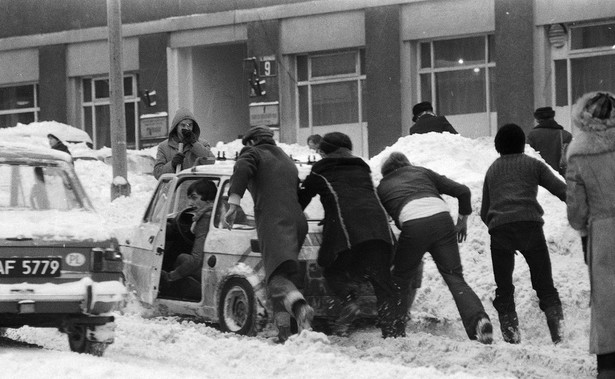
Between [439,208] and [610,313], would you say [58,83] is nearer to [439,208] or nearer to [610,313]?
[439,208]

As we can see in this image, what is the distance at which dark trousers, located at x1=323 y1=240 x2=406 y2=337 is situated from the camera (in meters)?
11.2

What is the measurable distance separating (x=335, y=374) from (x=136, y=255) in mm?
4467

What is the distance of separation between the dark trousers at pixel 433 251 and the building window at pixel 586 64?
651 inches

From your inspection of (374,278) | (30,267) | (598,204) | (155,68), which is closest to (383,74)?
(155,68)

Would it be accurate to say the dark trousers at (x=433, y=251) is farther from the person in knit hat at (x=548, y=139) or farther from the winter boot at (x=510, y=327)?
the person in knit hat at (x=548, y=139)

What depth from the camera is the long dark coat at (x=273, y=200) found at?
10828mm

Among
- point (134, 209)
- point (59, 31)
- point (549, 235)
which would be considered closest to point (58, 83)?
point (59, 31)

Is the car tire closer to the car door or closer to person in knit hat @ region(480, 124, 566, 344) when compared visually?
the car door

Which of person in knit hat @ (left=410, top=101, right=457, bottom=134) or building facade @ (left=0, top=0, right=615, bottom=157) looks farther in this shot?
building facade @ (left=0, top=0, right=615, bottom=157)

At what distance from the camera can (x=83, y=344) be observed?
9.89 metres

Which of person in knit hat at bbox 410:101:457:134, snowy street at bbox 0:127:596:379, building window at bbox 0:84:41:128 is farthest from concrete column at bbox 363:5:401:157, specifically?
snowy street at bbox 0:127:596:379

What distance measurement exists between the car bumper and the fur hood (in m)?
3.25

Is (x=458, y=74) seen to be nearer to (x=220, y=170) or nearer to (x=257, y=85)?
→ (x=257, y=85)

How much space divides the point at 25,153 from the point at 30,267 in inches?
45.4
